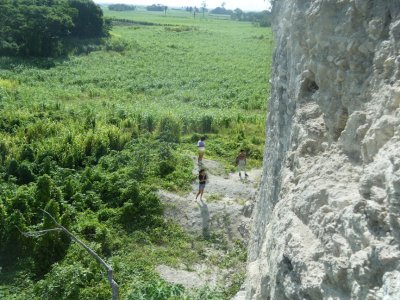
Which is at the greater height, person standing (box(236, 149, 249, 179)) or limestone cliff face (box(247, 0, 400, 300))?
limestone cliff face (box(247, 0, 400, 300))

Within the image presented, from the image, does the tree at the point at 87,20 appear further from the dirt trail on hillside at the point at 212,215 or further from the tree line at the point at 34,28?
the dirt trail on hillside at the point at 212,215

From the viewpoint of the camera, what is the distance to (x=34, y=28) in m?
45.7

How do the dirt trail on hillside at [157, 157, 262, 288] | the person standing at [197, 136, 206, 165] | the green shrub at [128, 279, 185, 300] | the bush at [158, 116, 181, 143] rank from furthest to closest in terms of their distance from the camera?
the bush at [158, 116, 181, 143] < the person standing at [197, 136, 206, 165] < the dirt trail on hillside at [157, 157, 262, 288] < the green shrub at [128, 279, 185, 300]

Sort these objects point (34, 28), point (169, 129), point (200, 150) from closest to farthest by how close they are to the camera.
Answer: point (200, 150) → point (169, 129) → point (34, 28)

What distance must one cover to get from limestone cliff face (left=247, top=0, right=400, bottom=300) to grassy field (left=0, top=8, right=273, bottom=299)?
172 inches

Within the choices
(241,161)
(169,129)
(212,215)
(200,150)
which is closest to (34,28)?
(169,129)

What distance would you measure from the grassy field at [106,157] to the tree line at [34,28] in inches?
102

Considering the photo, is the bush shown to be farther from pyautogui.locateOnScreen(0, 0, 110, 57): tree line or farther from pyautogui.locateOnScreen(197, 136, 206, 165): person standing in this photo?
pyautogui.locateOnScreen(0, 0, 110, 57): tree line

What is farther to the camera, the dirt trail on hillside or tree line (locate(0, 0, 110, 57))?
tree line (locate(0, 0, 110, 57))

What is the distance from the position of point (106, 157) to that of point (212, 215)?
627cm

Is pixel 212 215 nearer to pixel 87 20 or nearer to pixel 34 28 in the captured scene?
pixel 34 28

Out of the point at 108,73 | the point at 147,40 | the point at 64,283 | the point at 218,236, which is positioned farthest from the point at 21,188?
the point at 147,40

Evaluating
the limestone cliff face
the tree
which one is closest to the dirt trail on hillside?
the limestone cliff face

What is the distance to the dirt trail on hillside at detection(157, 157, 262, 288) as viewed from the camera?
13.1 metres
